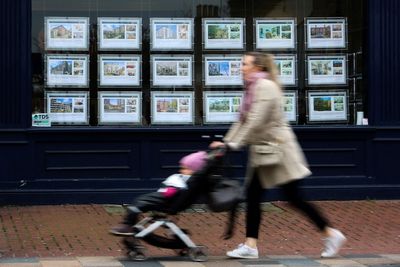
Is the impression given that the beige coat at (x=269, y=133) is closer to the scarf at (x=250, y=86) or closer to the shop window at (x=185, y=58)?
the scarf at (x=250, y=86)

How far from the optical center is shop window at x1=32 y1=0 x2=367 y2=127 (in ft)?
31.8

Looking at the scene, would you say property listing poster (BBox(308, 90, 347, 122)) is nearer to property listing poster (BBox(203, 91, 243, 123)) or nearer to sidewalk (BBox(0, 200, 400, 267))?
property listing poster (BBox(203, 91, 243, 123))

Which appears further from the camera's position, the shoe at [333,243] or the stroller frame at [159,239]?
the shoe at [333,243]

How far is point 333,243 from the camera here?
6.31m

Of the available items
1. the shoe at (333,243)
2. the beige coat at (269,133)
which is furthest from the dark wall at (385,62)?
the beige coat at (269,133)

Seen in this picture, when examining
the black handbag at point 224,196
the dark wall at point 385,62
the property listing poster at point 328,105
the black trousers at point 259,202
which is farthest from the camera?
the property listing poster at point 328,105

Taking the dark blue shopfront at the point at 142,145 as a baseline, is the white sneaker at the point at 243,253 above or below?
below

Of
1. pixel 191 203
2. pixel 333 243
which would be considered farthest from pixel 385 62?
pixel 191 203

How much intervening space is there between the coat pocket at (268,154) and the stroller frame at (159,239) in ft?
3.23

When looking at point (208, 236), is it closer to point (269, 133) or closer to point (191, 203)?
point (191, 203)

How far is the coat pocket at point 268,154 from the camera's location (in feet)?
19.9

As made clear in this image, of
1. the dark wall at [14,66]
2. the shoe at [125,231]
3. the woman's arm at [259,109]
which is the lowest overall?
the shoe at [125,231]

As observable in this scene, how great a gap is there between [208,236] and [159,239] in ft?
5.04

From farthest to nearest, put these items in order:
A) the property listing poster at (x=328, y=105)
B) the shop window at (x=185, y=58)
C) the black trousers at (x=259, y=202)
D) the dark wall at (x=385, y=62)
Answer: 1. the property listing poster at (x=328, y=105)
2. the dark wall at (x=385, y=62)
3. the shop window at (x=185, y=58)
4. the black trousers at (x=259, y=202)
